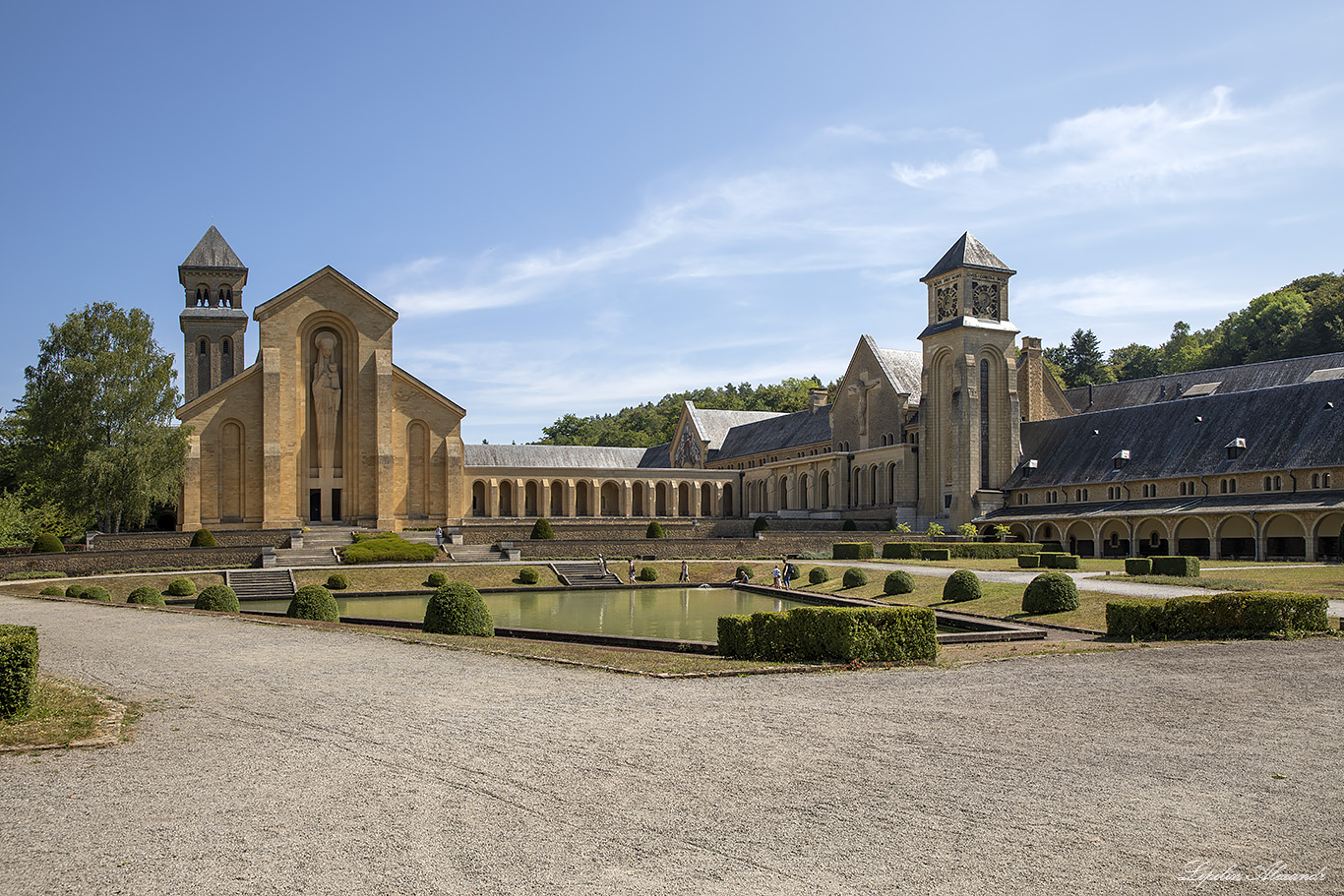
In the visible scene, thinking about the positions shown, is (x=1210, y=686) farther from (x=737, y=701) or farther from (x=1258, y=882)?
(x=1258, y=882)

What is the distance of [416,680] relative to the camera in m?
12.1

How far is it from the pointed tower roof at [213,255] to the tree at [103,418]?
72.6 feet

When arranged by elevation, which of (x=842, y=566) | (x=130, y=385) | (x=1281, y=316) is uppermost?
(x=1281, y=316)

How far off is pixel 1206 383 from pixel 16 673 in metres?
62.5

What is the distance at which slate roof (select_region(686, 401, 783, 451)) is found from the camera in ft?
267

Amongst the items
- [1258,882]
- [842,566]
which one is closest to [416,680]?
[1258,882]

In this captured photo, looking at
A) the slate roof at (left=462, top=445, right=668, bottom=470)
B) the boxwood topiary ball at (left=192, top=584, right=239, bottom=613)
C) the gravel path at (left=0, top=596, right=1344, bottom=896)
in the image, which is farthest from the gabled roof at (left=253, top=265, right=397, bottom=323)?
the gravel path at (left=0, top=596, right=1344, bottom=896)

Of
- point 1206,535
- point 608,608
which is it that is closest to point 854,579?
point 608,608

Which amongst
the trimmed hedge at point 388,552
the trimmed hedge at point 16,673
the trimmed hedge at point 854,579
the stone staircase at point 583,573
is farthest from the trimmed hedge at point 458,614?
the trimmed hedge at point 388,552

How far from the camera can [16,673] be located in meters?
9.35

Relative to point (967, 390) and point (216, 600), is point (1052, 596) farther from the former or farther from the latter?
point (967, 390)

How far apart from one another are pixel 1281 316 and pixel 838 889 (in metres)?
76.8

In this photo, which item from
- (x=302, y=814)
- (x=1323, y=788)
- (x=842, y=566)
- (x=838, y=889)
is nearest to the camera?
(x=838, y=889)

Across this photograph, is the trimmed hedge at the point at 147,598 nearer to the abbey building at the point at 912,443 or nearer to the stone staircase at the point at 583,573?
the stone staircase at the point at 583,573
